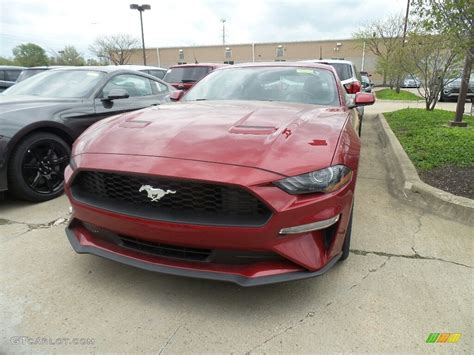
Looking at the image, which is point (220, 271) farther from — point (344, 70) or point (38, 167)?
point (344, 70)

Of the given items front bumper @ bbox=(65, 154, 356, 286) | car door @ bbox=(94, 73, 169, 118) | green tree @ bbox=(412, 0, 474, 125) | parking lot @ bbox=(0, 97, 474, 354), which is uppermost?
green tree @ bbox=(412, 0, 474, 125)

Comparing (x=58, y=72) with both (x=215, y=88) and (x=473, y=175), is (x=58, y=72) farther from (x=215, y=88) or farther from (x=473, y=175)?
(x=473, y=175)

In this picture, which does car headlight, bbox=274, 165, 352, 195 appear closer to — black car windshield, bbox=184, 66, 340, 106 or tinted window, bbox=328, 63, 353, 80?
black car windshield, bbox=184, 66, 340, 106

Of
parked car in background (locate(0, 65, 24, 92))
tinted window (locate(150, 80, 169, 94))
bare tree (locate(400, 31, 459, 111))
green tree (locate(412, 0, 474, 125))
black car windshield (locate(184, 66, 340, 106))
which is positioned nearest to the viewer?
black car windshield (locate(184, 66, 340, 106))

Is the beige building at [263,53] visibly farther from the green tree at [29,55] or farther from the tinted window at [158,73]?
the tinted window at [158,73]

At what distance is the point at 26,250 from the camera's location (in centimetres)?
293

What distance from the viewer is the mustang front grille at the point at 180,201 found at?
1.99 meters

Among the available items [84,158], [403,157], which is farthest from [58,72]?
[403,157]

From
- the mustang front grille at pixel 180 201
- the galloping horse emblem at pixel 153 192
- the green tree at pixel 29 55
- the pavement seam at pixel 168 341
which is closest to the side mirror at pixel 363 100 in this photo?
the mustang front grille at pixel 180 201

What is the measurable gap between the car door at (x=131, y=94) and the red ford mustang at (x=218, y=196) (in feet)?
7.77

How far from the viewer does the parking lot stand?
1.96 meters

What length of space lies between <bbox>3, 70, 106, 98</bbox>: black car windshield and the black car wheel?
858 millimetres

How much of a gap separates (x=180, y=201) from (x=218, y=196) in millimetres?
224

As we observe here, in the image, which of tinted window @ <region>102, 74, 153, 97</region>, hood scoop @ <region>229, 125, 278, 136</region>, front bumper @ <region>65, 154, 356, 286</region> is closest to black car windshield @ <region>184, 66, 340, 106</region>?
hood scoop @ <region>229, 125, 278, 136</region>
